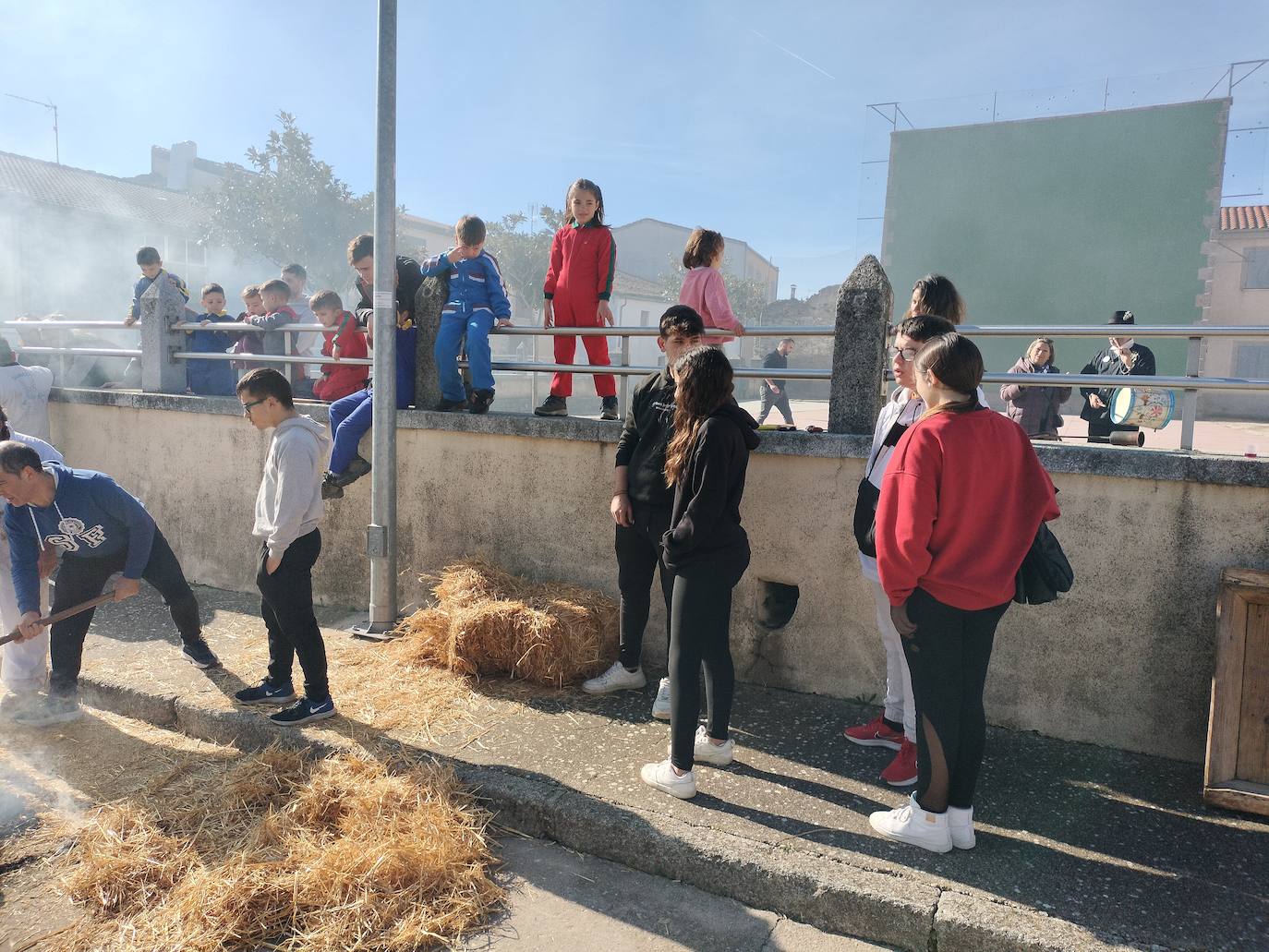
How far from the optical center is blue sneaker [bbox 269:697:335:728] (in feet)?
14.2

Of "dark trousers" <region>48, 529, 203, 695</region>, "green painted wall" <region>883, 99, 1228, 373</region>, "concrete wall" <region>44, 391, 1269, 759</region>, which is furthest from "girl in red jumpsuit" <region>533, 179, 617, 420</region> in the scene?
"green painted wall" <region>883, 99, 1228, 373</region>

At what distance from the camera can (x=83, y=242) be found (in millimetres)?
33500

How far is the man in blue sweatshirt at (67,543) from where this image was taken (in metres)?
4.30

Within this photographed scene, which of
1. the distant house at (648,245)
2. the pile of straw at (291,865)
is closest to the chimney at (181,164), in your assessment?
the distant house at (648,245)

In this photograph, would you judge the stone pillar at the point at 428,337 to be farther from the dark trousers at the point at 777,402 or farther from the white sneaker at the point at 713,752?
the dark trousers at the point at 777,402

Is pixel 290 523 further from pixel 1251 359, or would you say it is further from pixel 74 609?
pixel 1251 359

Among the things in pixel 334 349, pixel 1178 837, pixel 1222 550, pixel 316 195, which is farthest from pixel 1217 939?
pixel 316 195

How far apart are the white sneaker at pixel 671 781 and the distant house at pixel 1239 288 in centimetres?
3063

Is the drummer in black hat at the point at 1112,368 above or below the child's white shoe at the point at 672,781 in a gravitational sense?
above

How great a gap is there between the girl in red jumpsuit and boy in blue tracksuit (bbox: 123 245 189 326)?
431cm

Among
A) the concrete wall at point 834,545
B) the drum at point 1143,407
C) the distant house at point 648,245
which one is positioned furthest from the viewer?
the distant house at point 648,245

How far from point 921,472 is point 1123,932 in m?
1.64

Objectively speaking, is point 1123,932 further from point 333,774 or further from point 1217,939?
point 333,774

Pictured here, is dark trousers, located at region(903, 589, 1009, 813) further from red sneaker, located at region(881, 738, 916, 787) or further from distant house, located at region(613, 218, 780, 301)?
distant house, located at region(613, 218, 780, 301)
